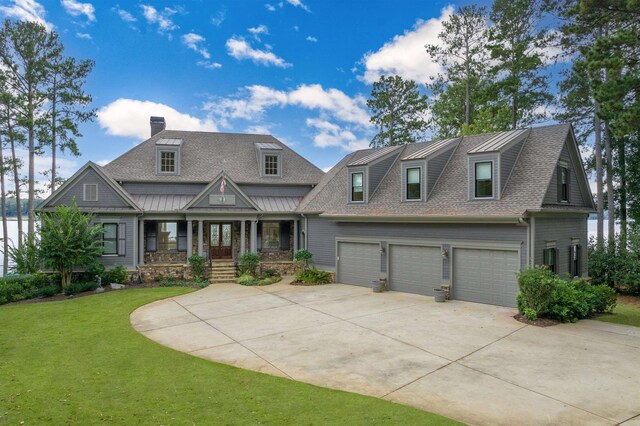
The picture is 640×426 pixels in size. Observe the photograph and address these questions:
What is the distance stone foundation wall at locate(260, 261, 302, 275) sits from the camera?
74.0ft

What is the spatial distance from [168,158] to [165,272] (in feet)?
24.0

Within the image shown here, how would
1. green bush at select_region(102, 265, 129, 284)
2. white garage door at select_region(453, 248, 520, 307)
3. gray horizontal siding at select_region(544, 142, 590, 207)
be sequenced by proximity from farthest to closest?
1. green bush at select_region(102, 265, 129, 284)
2. gray horizontal siding at select_region(544, 142, 590, 207)
3. white garage door at select_region(453, 248, 520, 307)

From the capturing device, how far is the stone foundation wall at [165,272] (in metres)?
20.7

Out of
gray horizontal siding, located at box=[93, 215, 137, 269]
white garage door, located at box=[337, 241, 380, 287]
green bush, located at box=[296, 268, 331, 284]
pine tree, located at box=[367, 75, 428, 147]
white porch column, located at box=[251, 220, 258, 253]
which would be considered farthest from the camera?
pine tree, located at box=[367, 75, 428, 147]

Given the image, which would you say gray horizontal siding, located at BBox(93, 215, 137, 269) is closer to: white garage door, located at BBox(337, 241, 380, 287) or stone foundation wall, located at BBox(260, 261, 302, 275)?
stone foundation wall, located at BBox(260, 261, 302, 275)

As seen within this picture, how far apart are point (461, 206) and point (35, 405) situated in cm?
1463

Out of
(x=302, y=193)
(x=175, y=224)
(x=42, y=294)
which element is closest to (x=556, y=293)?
(x=302, y=193)

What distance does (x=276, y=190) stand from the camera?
82.8ft

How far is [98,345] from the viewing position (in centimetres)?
1023

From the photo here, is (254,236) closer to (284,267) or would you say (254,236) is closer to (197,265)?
(284,267)

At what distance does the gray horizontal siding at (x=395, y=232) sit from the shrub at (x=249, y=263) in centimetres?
320

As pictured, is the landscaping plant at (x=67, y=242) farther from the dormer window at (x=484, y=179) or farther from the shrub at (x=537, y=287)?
the shrub at (x=537, y=287)

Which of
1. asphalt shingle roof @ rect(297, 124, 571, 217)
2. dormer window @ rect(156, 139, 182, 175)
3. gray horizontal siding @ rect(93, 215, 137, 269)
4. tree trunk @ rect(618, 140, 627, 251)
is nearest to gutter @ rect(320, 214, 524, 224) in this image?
asphalt shingle roof @ rect(297, 124, 571, 217)

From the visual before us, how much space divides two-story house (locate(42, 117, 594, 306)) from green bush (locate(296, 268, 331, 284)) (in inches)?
23.9
